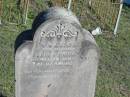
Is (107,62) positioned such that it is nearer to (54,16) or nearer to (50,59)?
(50,59)

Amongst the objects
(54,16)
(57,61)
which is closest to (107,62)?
(57,61)

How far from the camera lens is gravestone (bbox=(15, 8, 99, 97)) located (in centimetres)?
479

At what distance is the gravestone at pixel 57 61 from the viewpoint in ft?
15.7

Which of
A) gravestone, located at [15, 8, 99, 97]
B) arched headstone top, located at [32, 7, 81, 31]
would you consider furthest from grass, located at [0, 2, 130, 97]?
arched headstone top, located at [32, 7, 81, 31]

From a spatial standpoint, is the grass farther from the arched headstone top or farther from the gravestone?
the arched headstone top

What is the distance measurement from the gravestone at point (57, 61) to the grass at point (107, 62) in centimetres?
163

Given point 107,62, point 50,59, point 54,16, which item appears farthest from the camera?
point 107,62

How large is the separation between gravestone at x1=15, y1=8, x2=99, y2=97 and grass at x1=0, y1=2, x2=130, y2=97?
163cm

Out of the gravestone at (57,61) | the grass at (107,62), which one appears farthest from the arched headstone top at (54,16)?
the grass at (107,62)

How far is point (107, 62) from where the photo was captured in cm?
817

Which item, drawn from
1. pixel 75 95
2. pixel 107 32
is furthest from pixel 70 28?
pixel 107 32

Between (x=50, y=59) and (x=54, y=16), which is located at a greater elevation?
(x=54, y=16)

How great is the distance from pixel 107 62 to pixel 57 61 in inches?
130

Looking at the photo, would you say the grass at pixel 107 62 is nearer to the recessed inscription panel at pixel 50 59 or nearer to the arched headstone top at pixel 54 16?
the recessed inscription panel at pixel 50 59
